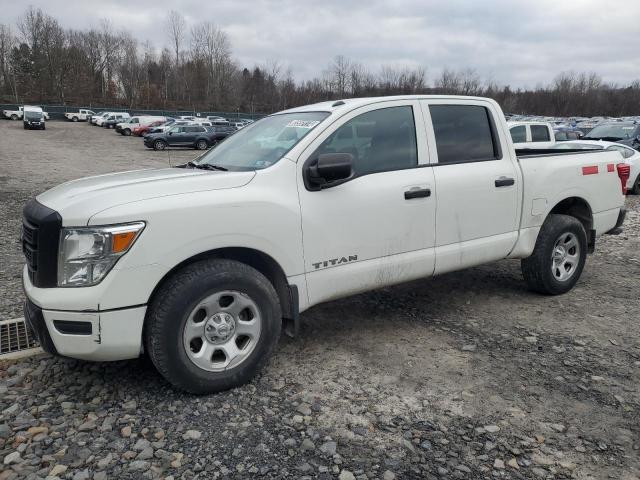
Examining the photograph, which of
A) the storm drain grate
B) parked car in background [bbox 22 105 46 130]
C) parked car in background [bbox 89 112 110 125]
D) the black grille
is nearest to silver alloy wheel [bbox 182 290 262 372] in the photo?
the black grille

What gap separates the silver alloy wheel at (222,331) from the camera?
10.2 feet

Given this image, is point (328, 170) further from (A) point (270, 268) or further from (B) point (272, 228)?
(A) point (270, 268)

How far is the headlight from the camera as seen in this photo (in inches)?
109

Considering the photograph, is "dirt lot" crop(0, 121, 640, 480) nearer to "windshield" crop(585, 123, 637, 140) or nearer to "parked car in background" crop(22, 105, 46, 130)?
"windshield" crop(585, 123, 637, 140)

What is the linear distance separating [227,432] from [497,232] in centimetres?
292

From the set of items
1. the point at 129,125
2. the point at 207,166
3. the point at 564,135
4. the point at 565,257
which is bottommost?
the point at 565,257

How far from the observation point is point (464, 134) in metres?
4.44

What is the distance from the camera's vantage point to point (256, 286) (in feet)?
10.5

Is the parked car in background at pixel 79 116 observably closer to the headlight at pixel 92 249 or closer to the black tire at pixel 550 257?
the black tire at pixel 550 257

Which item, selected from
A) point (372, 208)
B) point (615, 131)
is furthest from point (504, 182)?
→ point (615, 131)

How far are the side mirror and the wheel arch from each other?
592 millimetres

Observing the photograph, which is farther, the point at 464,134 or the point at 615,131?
the point at 615,131

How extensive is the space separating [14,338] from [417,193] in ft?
11.3

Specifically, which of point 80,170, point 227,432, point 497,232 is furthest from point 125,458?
point 80,170
